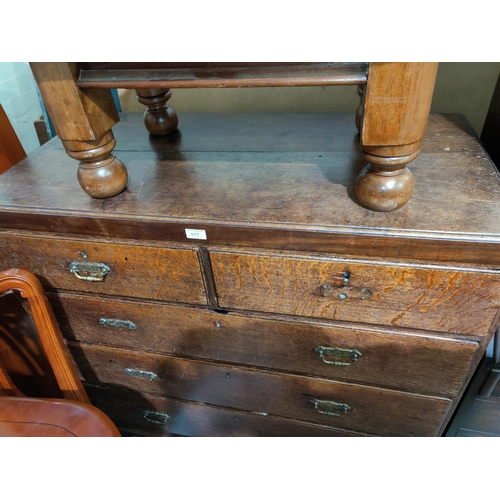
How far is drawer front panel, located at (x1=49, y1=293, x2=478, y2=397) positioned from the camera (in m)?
0.82

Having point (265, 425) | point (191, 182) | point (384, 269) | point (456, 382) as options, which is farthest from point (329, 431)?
point (191, 182)

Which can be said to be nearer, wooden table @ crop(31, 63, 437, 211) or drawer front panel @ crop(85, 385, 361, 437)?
wooden table @ crop(31, 63, 437, 211)

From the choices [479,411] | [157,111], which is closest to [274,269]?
[157,111]

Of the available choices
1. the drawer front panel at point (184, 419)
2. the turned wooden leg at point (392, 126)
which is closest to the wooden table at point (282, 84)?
the turned wooden leg at point (392, 126)

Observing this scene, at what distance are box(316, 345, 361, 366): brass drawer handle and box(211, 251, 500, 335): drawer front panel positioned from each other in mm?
92

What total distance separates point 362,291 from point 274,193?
0.87 ft

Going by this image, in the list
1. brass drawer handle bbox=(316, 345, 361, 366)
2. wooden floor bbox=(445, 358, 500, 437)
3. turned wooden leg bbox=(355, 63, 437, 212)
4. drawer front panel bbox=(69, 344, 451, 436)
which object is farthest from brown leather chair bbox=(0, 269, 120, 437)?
wooden floor bbox=(445, 358, 500, 437)

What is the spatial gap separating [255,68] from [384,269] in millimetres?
416

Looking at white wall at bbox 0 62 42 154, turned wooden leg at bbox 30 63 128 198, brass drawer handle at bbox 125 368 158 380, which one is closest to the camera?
turned wooden leg at bbox 30 63 128 198

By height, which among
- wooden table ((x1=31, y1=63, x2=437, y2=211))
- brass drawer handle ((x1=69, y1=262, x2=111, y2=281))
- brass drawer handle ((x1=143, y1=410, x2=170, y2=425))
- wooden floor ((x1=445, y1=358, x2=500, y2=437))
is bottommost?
brass drawer handle ((x1=143, y1=410, x2=170, y2=425))

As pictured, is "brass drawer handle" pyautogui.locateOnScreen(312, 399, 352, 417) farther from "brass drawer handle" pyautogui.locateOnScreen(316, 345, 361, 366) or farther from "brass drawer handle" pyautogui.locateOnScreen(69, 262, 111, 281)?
"brass drawer handle" pyautogui.locateOnScreen(69, 262, 111, 281)

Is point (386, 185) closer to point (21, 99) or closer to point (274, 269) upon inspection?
point (274, 269)

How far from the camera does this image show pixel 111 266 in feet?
2.88

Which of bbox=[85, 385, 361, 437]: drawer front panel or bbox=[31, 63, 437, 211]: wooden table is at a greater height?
bbox=[31, 63, 437, 211]: wooden table
